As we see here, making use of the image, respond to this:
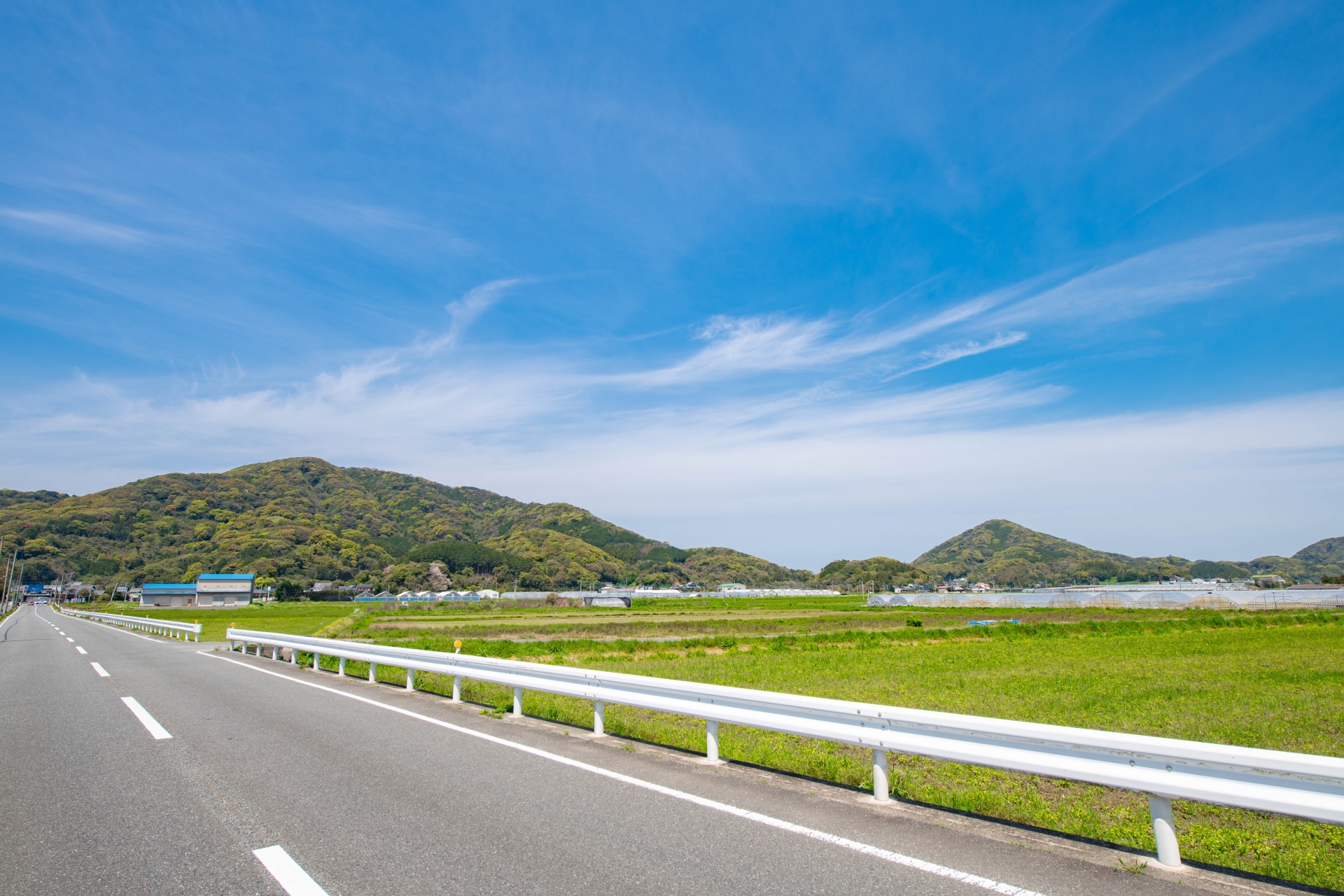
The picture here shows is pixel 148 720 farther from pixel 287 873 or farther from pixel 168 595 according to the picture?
pixel 168 595

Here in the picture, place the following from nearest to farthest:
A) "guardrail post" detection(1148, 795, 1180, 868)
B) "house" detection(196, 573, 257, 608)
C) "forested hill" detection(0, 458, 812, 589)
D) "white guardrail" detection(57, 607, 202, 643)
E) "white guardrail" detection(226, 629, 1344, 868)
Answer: "white guardrail" detection(226, 629, 1344, 868) < "guardrail post" detection(1148, 795, 1180, 868) < "white guardrail" detection(57, 607, 202, 643) < "house" detection(196, 573, 257, 608) < "forested hill" detection(0, 458, 812, 589)

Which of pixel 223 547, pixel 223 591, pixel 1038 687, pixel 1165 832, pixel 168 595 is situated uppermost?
pixel 223 547

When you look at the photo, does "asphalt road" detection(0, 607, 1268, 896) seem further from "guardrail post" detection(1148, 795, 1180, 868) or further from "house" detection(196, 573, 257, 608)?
"house" detection(196, 573, 257, 608)

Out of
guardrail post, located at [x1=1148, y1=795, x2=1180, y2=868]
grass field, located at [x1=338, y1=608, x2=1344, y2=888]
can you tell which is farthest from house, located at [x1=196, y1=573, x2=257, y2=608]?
guardrail post, located at [x1=1148, y1=795, x2=1180, y2=868]

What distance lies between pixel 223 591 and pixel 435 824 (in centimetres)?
12864

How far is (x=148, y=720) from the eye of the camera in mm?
9484

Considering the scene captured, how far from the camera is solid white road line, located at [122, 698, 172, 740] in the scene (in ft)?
27.7

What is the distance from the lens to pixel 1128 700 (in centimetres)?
1344

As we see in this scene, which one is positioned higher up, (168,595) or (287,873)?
(168,595)

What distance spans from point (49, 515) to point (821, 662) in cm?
20739

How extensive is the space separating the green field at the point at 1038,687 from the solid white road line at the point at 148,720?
446cm

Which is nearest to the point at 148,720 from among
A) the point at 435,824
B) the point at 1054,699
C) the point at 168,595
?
the point at 435,824

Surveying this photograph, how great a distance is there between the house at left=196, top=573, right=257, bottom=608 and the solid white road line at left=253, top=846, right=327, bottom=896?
12292 cm

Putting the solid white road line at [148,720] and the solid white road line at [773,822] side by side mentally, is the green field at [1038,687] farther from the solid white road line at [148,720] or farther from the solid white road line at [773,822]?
the solid white road line at [148,720]
